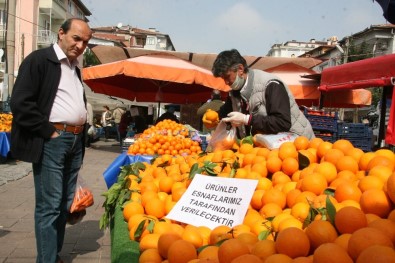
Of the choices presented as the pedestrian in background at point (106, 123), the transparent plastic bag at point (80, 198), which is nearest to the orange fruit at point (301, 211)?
the transparent plastic bag at point (80, 198)

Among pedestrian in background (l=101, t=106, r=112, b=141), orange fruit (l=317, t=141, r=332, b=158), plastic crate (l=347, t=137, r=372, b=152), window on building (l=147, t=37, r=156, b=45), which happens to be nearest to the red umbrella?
plastic crate (l=347, t=137, r=372, b=152)

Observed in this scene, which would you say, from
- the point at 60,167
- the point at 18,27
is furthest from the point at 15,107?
the point at 18,27

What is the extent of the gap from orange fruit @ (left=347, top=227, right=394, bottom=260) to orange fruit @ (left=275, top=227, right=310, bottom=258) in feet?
0.50

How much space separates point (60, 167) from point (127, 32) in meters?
66.6

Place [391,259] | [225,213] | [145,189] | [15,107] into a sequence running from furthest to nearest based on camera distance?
[15,107] → [145,189] → [225,213] → [391,259]

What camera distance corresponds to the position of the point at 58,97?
2.81m

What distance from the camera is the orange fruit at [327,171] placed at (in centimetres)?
202

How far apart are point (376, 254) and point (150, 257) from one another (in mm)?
815

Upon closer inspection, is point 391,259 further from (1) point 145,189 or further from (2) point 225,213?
(1) point 145,189

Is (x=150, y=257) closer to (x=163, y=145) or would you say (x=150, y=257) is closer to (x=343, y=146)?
(x=343, y=146)

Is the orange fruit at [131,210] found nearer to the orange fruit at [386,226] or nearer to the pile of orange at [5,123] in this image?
the orange fruit at [386,226]

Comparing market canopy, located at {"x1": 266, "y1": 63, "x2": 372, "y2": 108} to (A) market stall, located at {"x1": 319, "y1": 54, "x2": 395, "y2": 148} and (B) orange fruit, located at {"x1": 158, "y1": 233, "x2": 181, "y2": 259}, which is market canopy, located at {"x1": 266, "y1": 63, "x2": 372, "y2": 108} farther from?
(B) orange fruit, located at {"x1": 158, "y1": 233, "x2": 181, "y2": 259}

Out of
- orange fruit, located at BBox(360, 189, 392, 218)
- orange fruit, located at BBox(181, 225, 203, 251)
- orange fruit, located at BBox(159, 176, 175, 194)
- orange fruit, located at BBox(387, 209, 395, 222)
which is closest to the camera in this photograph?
orange fruit, located at BBox(387, 209, 395, 222)

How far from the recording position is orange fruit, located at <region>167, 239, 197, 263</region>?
1.41m
